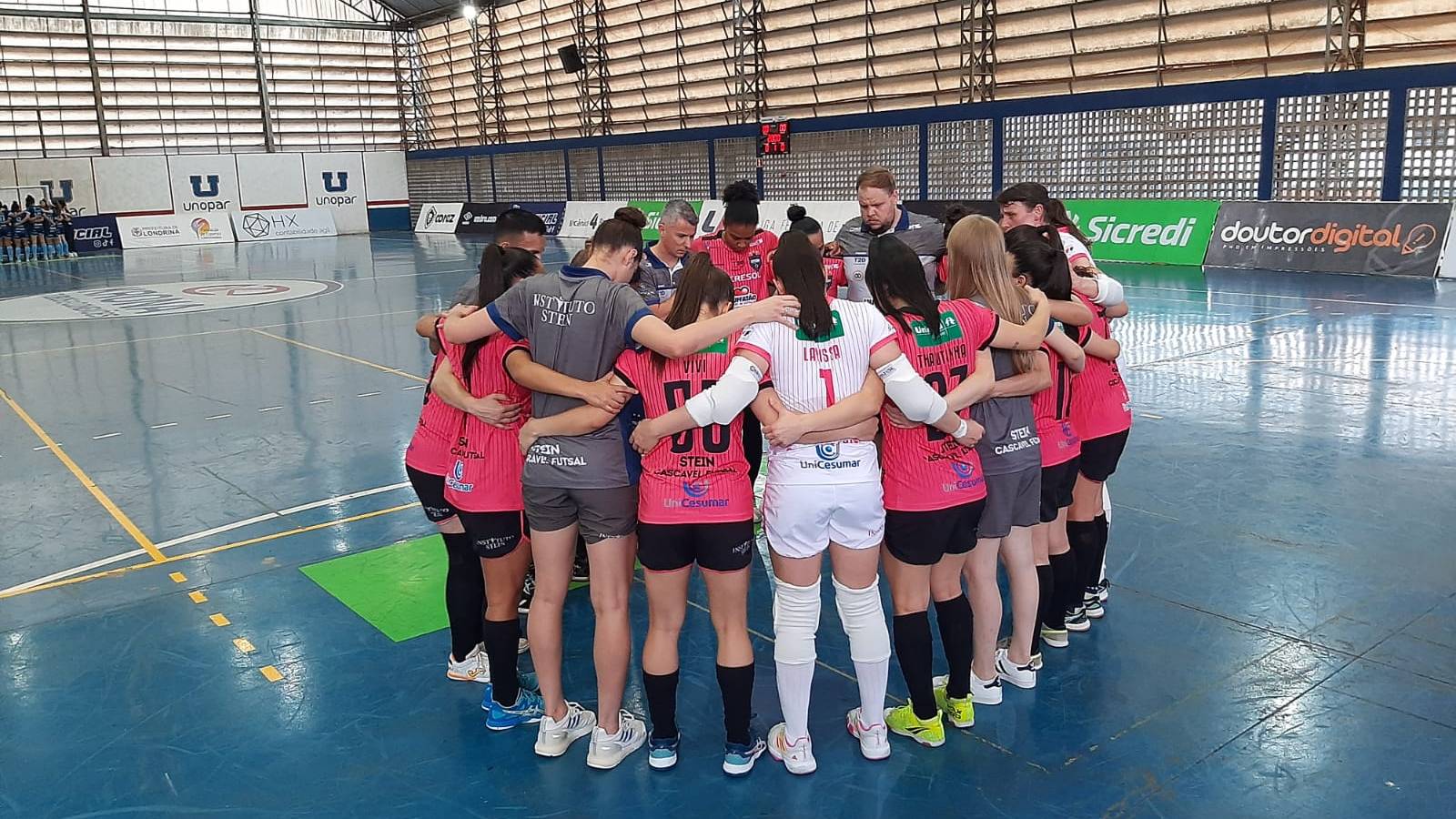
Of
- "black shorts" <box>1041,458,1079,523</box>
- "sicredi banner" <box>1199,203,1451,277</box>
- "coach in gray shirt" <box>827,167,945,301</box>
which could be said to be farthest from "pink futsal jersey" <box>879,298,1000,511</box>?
"sicredi banner" <box>1199,203,1451,277</box>

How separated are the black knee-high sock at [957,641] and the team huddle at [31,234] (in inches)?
1262

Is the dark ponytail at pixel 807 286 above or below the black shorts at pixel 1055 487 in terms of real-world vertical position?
above

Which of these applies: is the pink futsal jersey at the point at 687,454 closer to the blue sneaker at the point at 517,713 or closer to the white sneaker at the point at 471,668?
the blue sneaker at the point at 517,713

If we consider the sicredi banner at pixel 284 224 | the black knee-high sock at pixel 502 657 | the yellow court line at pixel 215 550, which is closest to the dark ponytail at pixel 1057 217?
the black knee-high sock at pixel 502 657

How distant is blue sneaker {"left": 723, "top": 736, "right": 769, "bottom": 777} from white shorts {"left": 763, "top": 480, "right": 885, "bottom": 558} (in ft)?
2.49

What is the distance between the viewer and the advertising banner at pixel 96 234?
3269 cm

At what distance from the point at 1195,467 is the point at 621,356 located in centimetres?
511

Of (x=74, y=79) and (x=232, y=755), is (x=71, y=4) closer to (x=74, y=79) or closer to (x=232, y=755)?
(x=74, y=79)

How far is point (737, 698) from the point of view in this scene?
3.83m

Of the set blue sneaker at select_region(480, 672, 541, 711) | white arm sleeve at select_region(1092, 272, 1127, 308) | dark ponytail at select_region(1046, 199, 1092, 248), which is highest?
dark ponytail at select_region(1046, 199, 1092, 248)

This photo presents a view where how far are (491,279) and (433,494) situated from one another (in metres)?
0.98

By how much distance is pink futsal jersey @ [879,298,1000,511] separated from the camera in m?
3.75

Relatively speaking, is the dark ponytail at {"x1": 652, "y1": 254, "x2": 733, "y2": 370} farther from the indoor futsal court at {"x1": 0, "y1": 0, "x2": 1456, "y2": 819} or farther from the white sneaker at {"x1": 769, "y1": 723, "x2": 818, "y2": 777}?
the white sneaker at {"x1": 769, "y1": 723, "x2": 818, "y2": 777}

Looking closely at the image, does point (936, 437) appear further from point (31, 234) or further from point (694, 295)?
point (31, 234)
